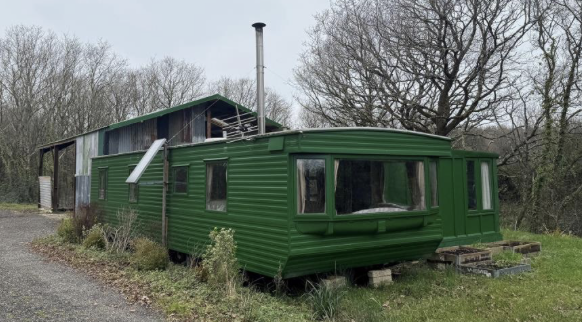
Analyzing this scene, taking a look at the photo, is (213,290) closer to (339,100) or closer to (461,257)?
(461,257)

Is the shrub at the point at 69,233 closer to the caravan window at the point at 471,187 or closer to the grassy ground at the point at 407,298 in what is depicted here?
the grassy ground at the point at 407,298

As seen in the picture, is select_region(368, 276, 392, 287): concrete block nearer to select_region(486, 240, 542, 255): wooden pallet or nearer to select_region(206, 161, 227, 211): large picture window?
select_region(206, 161, 227, 211): large picture window

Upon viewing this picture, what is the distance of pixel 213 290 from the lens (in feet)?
19.8

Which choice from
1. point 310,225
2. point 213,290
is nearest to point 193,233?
point 213,290

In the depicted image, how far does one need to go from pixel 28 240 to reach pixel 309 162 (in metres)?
9.41

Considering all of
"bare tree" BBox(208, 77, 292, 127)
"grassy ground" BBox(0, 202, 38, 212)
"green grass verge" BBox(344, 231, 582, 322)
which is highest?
"bare tree" BBox(208, 77, 292, 127)

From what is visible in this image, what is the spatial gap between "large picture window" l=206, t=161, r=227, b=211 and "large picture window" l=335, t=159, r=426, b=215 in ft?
6.77

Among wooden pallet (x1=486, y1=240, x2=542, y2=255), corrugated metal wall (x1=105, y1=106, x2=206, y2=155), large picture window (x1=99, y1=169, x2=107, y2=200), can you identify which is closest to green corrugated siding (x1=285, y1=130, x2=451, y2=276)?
wooden pallet (x1=486, y1=240, x2=542, y2=255)

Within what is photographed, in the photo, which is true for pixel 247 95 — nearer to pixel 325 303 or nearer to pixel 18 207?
pixel 18 207

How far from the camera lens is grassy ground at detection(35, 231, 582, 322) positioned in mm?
5078

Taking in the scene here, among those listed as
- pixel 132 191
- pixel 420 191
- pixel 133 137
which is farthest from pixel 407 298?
pixel 133 137

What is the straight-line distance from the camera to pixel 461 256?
25.3 feet

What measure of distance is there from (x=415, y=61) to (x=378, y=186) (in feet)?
28.6

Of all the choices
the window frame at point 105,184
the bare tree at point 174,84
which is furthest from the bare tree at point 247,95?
the window frame at point 105,184
